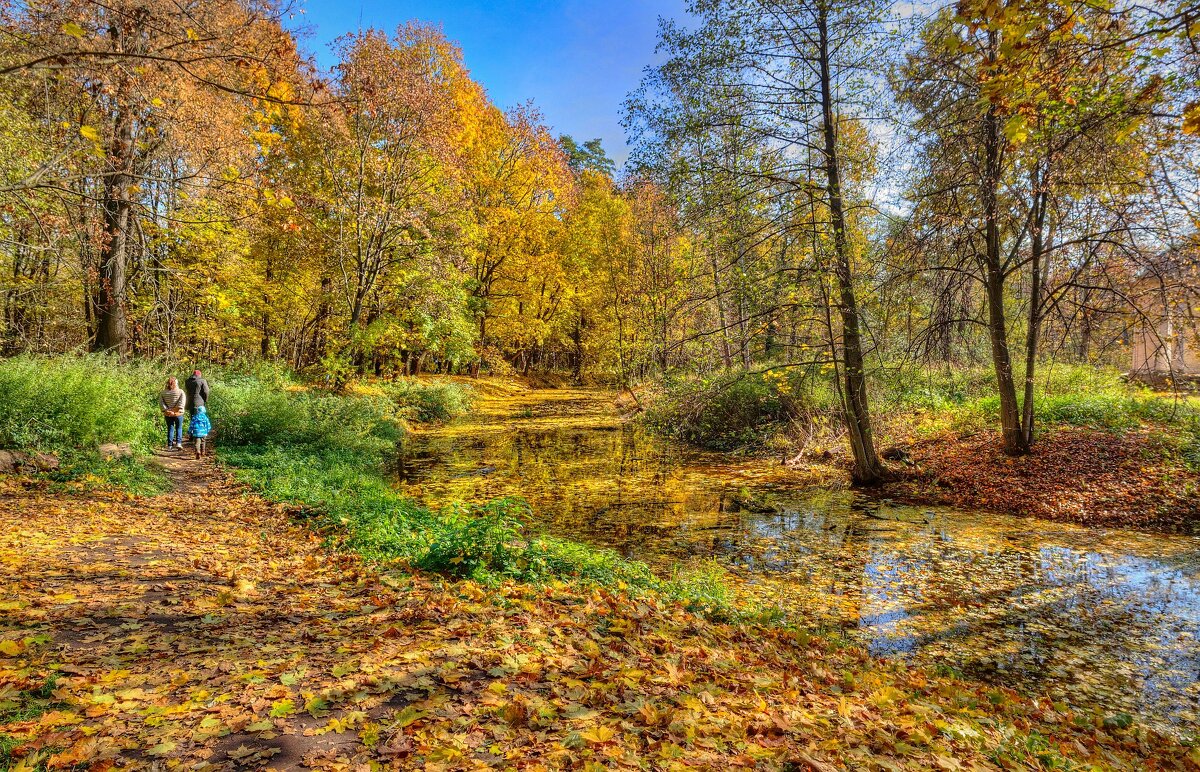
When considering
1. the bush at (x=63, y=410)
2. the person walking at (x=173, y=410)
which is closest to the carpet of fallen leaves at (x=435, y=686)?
the bush at (x=63, y=410)

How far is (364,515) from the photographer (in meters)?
8.16

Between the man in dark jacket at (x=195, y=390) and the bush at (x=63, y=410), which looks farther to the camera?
the man in dark jacket at (x=195, y=390)

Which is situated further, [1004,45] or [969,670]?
[969,670]

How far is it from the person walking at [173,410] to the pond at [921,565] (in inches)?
196

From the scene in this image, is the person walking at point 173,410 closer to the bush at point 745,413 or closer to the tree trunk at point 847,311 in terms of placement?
the bush at point 745,413

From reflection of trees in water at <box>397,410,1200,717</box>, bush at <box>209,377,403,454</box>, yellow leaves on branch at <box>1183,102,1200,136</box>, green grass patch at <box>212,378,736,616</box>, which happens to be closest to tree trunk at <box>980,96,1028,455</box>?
reflection of trees in water at <box>397,410,1200,717</box>

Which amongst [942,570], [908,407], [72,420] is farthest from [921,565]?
[72,420]

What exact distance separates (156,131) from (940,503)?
17.4 m

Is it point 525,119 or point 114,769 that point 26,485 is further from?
point 525,119

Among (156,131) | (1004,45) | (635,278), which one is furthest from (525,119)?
(1004,45)

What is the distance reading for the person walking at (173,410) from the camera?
1164 cm

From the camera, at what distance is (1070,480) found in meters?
9.95

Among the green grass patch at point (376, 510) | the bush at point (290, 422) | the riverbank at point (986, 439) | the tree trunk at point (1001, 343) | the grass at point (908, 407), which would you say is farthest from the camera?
the bush at point (290, 422)

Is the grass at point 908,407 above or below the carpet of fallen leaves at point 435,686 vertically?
above
